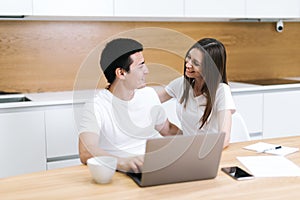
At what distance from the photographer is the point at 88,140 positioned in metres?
1.73

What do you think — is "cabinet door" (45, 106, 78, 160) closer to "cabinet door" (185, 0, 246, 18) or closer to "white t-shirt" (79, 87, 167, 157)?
"white t-shirt" (79, 87, 167, 157)

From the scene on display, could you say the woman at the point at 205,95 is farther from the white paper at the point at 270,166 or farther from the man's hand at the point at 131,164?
the man's hand at the point at 131,164

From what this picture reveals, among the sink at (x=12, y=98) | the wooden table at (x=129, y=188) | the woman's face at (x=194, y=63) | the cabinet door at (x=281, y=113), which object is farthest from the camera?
the cabinet door at (x=281, y=113)

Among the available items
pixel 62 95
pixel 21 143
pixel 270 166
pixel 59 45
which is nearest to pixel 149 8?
pixel 59 45

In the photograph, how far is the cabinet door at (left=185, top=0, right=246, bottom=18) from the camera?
3.28 metres

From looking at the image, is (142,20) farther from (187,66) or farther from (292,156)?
(292,156)

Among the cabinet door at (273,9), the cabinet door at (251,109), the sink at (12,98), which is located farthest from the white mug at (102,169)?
the cabinet door at (273,9)

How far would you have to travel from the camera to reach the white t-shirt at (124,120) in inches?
67.0

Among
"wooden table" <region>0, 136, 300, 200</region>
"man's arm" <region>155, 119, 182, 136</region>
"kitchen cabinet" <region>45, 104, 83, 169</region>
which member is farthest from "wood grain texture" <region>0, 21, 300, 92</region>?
"wooden table" <region>0, 136, 300, 200</region>

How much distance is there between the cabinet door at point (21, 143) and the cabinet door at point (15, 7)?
67 cm

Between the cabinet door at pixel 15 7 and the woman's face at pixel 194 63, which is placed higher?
the cabinet door at pixel 15 7

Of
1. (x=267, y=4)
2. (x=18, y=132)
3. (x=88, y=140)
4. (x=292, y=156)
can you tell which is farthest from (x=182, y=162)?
(x=267, y=4)

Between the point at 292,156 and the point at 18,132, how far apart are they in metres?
1.65

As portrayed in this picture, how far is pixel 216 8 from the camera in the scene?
11.0 ft
